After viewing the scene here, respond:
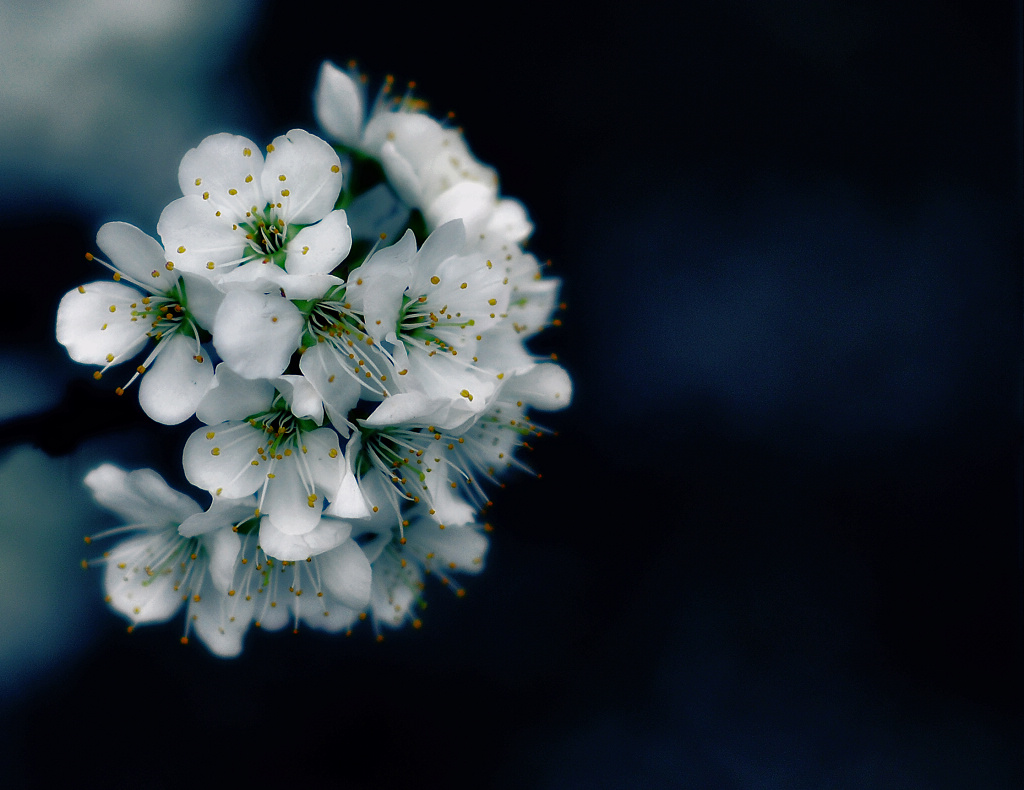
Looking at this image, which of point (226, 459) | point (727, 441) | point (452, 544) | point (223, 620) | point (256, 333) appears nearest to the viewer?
point (256, 333)

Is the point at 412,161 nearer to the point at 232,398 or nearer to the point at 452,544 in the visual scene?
the point at 232,398

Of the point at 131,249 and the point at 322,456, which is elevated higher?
the point at 131,249

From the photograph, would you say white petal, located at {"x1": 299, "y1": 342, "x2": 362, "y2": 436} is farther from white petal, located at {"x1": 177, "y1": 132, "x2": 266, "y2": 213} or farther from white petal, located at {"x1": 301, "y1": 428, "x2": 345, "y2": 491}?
white petal, located at {"x1": 177, "y1": 132, "x2": 266, "y2": 213}

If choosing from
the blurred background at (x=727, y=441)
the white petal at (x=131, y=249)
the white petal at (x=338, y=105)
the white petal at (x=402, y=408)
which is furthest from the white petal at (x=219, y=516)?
the blurred background at (x=727, y=441)

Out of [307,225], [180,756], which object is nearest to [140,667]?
[180,756]

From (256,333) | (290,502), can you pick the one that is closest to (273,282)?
(256,333)

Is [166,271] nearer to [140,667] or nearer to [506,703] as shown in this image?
[140,667]

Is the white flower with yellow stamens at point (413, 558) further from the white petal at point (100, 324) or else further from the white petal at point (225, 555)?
the white petal at point (100, 324)
